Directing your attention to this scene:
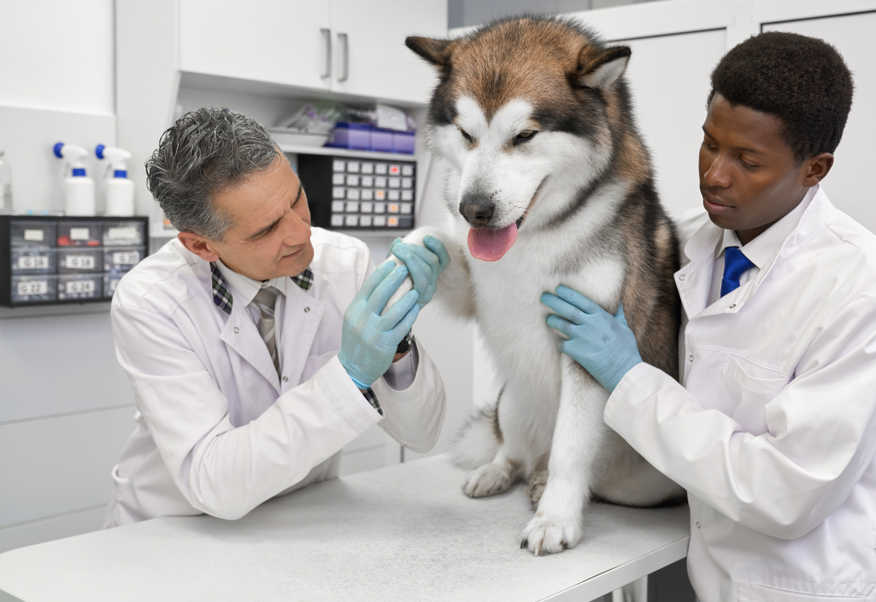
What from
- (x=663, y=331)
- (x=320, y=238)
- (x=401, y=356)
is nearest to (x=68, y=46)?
(x=320, y=238)

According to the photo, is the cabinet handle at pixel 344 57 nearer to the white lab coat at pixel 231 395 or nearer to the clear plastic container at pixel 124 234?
the clear plastic container at pixel 124 234

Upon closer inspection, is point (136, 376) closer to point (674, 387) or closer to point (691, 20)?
→ point (674, 387)

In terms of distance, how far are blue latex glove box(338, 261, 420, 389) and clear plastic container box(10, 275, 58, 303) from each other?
1451mm

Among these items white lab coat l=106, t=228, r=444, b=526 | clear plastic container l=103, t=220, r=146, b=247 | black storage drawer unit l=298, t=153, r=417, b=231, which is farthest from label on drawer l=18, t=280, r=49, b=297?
black storage drawer unit l=298, t=153, r=417, b=231

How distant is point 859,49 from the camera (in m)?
1.97

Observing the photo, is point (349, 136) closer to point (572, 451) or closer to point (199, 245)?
point (199, 245)

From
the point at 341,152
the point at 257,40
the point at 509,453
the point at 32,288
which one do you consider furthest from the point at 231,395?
the point at 341,152

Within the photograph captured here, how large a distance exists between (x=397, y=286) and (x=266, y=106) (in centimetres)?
208

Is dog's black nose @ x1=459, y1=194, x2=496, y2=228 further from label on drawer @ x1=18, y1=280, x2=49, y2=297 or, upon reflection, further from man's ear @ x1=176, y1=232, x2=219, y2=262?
label on drawer @ x1=18, y1=280, x2=49, y2=297

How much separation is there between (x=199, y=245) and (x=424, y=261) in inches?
17.0

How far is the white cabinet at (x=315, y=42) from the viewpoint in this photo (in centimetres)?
264

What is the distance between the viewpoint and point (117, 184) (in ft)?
8.32

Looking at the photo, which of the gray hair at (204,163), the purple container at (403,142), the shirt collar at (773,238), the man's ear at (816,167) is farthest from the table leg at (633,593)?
the purple container at (403,142)

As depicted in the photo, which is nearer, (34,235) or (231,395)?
(231,395)
